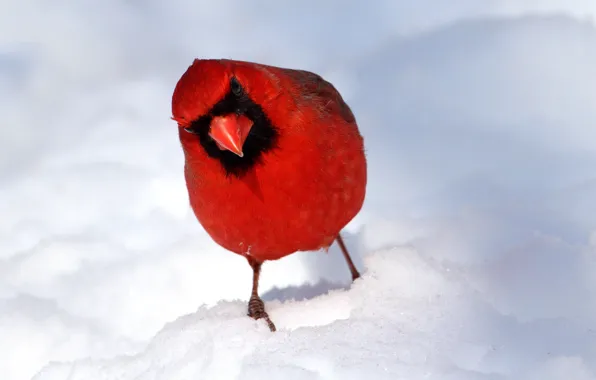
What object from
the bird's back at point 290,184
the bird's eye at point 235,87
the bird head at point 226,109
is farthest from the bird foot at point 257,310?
the bird's eye at point 235,87

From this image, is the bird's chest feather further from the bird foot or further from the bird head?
the bird foot

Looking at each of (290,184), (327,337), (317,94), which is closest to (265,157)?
(290,184)

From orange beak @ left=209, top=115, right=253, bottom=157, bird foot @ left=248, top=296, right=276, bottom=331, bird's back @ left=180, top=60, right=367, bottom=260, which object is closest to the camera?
orange beak @ left=209, top=115, right=253, bottom=157

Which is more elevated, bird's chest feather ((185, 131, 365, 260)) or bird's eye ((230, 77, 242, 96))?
bird's eye ((230, 77, 242, 96))

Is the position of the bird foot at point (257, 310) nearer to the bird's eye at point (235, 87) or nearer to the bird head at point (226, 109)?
the bird head at point (226, 109)

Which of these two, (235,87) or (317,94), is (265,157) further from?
(317,94)

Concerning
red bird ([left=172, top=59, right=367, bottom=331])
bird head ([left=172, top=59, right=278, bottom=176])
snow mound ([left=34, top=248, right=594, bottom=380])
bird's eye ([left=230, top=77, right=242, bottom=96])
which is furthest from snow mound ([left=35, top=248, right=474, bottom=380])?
bird's eye ([left=230, top=77, right=242, bottom=96])

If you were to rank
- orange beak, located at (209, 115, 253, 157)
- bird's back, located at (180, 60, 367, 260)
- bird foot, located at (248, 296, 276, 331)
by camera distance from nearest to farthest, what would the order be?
orange beak, located at (209, 115, 253, 157) < bird's back, located at (180, 60, 367, 260) < bird foot, located at (248, 296, 276, 331)
